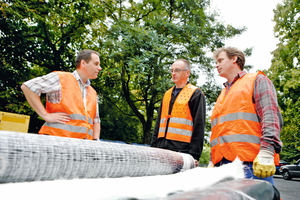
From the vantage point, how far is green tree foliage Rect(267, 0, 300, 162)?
1395 centimetres

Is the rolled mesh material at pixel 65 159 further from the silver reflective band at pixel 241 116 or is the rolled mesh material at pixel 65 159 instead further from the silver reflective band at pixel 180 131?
the silver reflective band at pixel 180 131

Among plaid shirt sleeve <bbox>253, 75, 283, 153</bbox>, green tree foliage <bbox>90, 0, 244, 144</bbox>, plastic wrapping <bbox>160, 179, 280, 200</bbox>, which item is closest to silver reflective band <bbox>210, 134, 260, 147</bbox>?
plaid shirt sleeve <bbox>253, 75, 283, 153</bbox>

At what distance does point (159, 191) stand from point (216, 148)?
1.52m

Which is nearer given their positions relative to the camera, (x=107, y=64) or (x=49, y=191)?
(x=49, y=191)

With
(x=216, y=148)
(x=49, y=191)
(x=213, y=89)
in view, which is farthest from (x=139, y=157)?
(x=213, y=89)

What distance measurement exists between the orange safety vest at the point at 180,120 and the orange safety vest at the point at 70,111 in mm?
874

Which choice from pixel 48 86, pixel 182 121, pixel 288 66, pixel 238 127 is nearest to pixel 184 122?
pixel 182 121

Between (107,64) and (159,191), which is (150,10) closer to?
(107,64)

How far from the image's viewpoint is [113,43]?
9.45m

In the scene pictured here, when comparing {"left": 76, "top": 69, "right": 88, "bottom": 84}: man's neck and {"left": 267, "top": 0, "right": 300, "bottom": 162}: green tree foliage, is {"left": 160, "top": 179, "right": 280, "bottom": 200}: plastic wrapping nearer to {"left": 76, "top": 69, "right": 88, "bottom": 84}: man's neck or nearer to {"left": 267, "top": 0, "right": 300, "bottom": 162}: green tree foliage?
{"left": 76, "top": 69, "right": 88, "bottom": 84}: man's neck

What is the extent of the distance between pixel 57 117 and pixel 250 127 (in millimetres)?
1663

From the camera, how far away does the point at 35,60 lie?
10.9 m

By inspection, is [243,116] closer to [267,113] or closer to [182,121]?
[267,113]

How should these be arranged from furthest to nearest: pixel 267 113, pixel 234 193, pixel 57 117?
1. pixel 57 117
2. pixel 267 113
3. pixel 234 193
